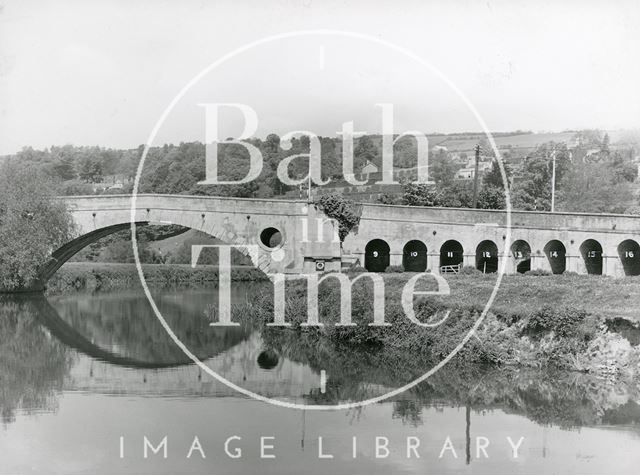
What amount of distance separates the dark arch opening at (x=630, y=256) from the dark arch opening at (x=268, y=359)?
16.3 m

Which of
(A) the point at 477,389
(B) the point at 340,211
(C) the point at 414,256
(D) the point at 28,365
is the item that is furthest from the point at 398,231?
(D) the point at 28,365

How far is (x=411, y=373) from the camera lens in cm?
1866

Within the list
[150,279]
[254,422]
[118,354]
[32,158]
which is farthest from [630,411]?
[32,158]

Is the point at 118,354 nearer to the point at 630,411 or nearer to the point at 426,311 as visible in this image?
the point at 426,311

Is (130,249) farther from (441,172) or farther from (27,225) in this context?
(441,172)

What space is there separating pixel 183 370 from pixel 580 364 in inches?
347

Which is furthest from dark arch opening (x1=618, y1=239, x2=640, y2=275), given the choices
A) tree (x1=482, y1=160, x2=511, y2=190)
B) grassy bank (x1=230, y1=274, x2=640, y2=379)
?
tree (x1=482, y1=160, x2=511, y2=190)

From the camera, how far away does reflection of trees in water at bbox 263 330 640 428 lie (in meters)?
15.3

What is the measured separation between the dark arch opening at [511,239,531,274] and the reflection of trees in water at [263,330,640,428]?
1561 cm

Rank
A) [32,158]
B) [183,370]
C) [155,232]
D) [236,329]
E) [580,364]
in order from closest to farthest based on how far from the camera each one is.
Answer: [580,364], [183,370], [236,329], [155,232], [32,158]

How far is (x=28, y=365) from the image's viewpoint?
20.2m

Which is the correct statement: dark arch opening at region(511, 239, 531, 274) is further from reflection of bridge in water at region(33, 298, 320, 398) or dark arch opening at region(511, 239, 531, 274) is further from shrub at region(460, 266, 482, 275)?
reflection of bridge in water at region(33, 298, 320, 398)

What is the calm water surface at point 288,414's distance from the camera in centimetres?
1245

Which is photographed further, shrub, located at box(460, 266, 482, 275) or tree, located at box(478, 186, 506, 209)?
tree, located at box(478, 186, 506, 209)
